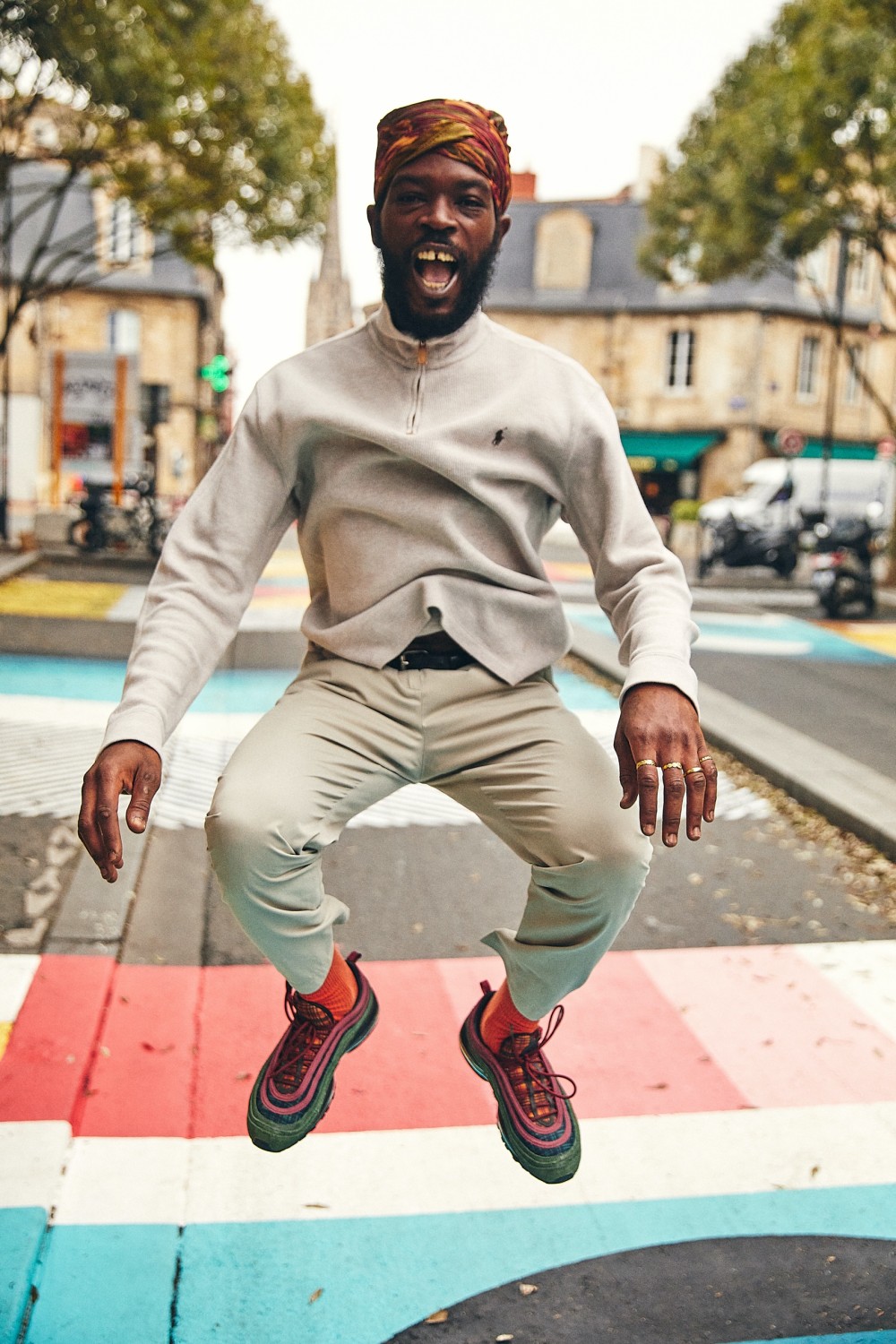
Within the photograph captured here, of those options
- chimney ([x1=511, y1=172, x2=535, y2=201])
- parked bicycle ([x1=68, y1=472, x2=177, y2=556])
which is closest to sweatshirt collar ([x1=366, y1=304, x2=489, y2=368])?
parked bicycle ([x1=68, y1=472, x2=177, y2=556])

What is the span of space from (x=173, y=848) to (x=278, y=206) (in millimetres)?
17187

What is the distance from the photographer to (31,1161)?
2818 mm

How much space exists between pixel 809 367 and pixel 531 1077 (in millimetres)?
42667

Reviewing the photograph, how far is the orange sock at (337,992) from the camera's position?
2678 millimetres

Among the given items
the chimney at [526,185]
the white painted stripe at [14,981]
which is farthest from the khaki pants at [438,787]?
the chimney at [526,185]

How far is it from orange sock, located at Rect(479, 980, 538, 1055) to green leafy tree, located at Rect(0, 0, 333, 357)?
12785 mm

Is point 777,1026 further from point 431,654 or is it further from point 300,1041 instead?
point 431,654

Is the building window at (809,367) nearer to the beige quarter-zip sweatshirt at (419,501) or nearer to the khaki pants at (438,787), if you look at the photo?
the beige quarter-zip sweatshirt at (419,501)

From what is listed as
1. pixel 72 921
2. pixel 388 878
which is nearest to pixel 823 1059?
pixel 388 878

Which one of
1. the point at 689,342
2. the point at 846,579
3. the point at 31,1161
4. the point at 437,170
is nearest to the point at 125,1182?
the point at 31,1161

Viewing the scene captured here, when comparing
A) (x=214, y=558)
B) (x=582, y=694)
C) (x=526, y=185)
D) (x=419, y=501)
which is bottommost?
(x=582, y=694)

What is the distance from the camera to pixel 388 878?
17.2ft

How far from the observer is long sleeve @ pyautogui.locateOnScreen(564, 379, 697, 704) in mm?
2498

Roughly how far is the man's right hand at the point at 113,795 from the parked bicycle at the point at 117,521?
19600 mm
